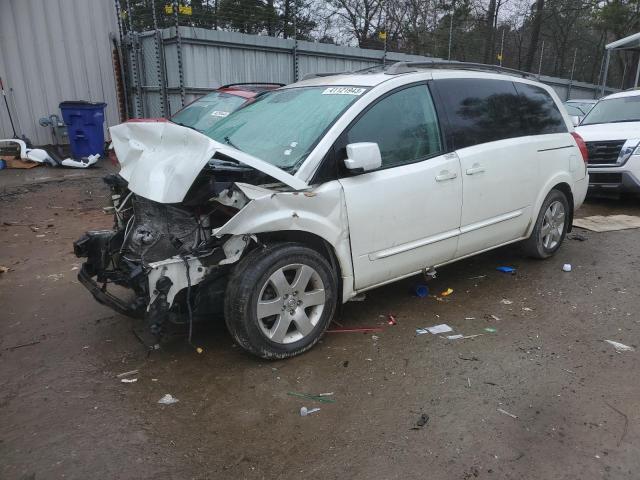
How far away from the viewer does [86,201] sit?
26.6ft

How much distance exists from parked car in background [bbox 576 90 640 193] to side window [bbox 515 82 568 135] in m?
3.36

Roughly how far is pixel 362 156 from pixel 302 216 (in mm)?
552

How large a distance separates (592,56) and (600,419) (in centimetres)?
3833

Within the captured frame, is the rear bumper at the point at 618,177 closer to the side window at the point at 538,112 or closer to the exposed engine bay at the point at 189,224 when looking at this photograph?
the side window at the point at 538,112

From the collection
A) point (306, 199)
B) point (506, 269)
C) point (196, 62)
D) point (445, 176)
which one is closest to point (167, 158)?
point (306, 199)

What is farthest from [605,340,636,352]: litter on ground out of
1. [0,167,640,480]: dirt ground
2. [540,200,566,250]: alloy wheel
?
[540,200,566,250]: alloy wheel

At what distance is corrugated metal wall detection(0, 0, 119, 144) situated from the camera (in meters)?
10.3

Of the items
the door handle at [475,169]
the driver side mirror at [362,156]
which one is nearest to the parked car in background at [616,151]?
the door handle at [475,169]

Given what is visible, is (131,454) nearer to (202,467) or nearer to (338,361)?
(202,467)

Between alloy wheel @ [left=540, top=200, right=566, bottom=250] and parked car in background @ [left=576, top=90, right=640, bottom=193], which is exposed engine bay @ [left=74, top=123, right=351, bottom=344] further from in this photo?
parked car in background @ [left=576, top=90, right=640, bottom=193]

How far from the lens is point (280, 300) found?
3234mm

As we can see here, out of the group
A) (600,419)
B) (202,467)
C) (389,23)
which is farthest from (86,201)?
(389,23)

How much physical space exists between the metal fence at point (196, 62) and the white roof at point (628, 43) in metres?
8.87

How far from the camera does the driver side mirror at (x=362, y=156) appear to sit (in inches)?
129
